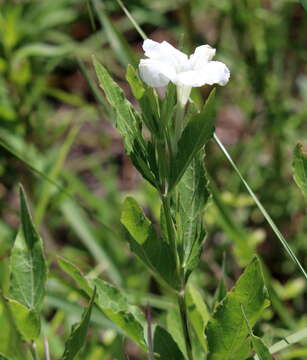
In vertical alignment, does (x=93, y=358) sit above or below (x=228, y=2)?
below

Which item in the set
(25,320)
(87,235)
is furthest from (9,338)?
(87,235)

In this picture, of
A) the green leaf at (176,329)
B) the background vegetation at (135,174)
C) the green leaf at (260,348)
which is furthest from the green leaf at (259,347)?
the background vegetation at (135,174)

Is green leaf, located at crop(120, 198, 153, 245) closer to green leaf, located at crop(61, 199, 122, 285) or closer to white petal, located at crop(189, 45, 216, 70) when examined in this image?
white petal, located at crop(189, 45, 216, 70)

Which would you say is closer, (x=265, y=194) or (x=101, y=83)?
(x=101, y=83)

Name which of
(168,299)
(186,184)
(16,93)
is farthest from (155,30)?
(186,184)

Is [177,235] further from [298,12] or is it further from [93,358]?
[298,12]

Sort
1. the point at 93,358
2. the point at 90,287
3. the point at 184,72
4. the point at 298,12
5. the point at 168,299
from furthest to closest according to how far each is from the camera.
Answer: the point at 298,12 < the point at 168,299 < the point at 93,358 < the point at 90,287 < the point at 184,72

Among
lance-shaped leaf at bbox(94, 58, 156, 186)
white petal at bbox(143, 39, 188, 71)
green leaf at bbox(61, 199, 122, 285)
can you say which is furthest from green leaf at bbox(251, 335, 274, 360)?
green leaf at bbox(61, 199, 122, 285)

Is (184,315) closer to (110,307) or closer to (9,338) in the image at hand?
(110,307)
